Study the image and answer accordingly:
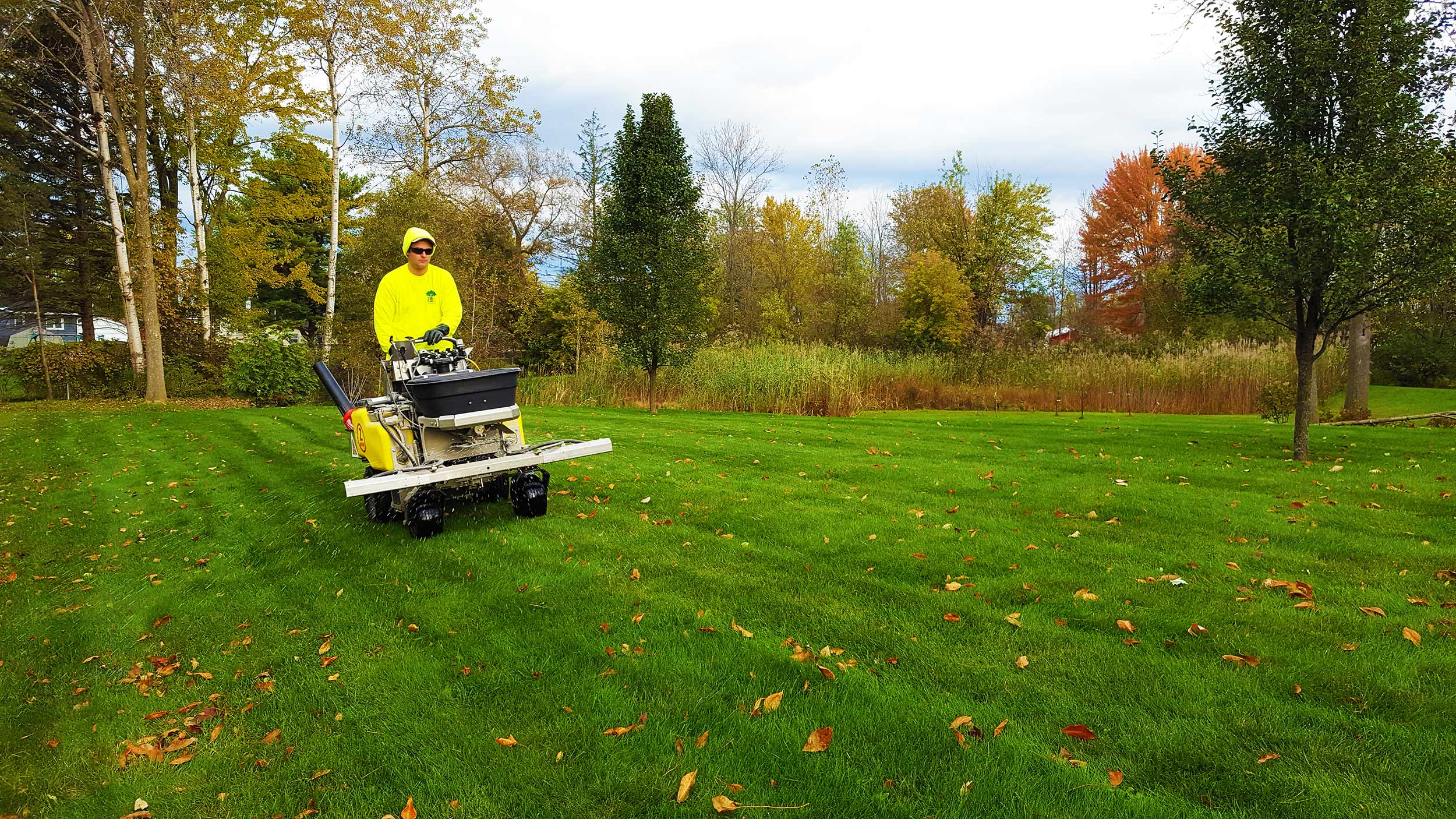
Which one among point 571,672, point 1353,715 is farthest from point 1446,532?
point 571,672

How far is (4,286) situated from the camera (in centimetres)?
1953

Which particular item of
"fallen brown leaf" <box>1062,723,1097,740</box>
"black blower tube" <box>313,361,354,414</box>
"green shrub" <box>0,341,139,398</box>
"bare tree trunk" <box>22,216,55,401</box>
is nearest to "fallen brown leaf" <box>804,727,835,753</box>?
"fallen brown leaf" <box>1062,723,1097,740</box>

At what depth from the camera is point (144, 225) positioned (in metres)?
16.5

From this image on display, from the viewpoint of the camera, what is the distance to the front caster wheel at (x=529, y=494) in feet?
18.1

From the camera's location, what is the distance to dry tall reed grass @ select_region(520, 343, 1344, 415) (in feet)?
45.8

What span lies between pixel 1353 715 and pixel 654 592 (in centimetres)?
308

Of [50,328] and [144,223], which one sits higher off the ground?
[144,223]

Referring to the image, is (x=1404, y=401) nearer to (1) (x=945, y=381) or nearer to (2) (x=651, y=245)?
(1) (x=945, y=381)

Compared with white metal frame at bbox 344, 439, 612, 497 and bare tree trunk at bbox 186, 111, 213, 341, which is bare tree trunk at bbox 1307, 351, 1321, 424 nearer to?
white metal frame at bbox 344, 439, 612, 497

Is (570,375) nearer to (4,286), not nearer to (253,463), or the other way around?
(253,463)

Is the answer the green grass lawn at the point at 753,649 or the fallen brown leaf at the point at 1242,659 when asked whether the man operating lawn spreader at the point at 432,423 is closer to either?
the green grass lawn at the point at 753,649

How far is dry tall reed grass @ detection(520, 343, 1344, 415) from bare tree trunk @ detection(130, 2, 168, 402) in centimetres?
846

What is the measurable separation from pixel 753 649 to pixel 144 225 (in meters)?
20.1

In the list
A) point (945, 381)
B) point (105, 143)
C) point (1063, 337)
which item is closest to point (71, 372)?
point (105, 143)
